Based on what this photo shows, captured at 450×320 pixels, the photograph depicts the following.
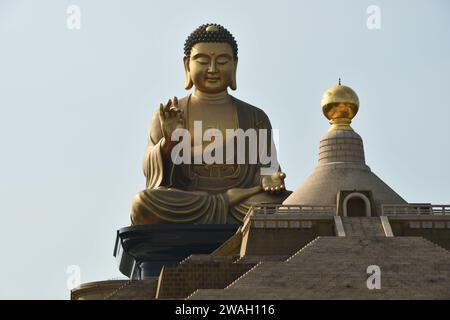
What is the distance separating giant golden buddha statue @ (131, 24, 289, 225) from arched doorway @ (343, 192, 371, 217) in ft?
23.6

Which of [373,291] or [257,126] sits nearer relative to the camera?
[373,291]

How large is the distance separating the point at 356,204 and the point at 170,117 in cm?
845

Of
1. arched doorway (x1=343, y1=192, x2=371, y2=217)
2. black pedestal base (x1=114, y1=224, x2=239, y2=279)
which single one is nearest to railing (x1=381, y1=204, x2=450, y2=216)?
arched doorway (x1=343, y1=192, x2=371, y2=217)

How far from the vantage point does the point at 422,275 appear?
1150 inches

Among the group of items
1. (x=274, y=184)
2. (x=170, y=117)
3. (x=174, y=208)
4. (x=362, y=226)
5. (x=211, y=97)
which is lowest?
(x=362, y=226)

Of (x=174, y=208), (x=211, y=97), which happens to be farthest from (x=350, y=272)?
(x=211, y=97)

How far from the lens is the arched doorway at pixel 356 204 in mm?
33969

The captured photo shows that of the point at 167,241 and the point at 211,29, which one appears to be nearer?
the point at 167,241

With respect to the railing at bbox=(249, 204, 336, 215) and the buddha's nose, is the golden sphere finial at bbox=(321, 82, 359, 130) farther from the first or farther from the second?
the buddha's nose

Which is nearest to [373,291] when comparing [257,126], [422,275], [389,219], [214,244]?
[422,275]

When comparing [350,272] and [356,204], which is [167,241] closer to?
[356,204]

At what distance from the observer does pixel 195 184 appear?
4272 centimetres
